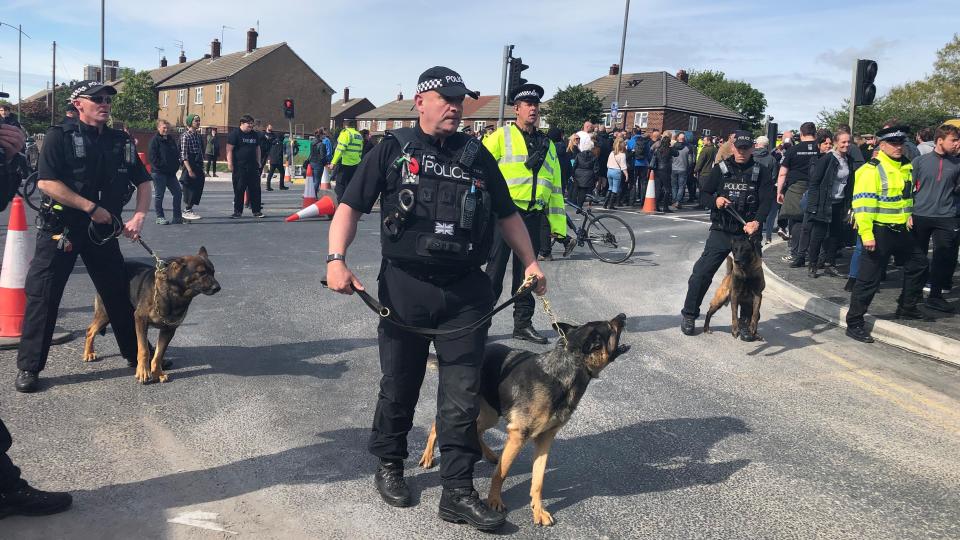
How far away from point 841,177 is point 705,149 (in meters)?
5.63

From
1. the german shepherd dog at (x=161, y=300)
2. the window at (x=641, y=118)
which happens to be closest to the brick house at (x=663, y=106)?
the window at (x=641, y=118)

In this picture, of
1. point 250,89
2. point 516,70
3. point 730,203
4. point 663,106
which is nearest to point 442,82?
point 730,203

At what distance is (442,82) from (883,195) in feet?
19.4

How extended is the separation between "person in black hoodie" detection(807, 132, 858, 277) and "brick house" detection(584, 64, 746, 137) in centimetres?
4842

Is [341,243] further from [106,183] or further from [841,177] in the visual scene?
[841,177]

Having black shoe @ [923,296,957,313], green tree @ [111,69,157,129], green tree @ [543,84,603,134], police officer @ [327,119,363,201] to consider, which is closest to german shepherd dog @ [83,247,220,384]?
black shoe @ [923,296,957,313]

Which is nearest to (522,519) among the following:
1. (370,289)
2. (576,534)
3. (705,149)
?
(576,534)

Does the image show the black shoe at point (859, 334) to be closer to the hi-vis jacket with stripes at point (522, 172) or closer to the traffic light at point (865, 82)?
the hi-vis jacket with stripes at point (522, 172)

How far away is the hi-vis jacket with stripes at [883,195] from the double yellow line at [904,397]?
177 cm

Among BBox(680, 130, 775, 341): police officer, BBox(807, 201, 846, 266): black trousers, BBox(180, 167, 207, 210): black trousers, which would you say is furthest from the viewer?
BBox(180, 167, 207, 210): black trousers

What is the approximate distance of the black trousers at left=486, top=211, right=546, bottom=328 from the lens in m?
5.94

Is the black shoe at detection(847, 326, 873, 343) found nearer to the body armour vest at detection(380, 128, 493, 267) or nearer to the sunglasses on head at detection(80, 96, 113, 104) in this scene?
the body armour vest at detection(380, 128, 493, 267)

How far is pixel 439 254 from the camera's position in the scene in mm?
3166

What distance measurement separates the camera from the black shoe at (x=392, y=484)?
3383mm
